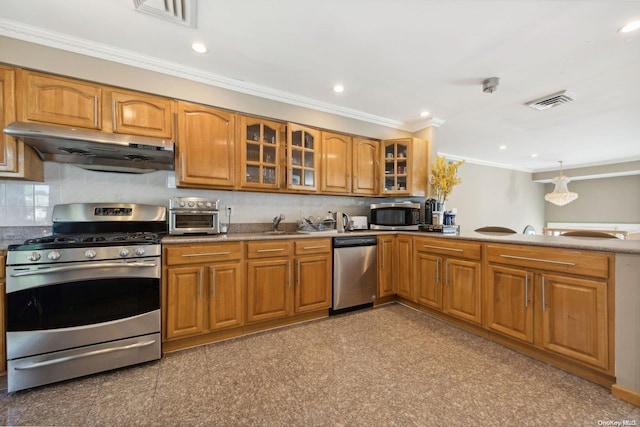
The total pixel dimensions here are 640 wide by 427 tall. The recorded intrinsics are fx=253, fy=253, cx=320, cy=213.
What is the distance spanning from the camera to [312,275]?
2.70m

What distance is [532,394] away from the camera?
1594mm

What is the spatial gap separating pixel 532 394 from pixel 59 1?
4021 millimetres

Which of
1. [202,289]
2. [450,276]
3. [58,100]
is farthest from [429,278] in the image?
[58,100]

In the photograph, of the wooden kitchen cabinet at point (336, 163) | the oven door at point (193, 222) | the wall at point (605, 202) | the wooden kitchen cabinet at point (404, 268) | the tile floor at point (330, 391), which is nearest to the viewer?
the tile floor at point (330, 391)

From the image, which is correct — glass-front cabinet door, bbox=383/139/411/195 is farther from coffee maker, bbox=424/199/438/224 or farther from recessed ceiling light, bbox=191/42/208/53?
recessed ceiling light, bbox=191/42/208/53

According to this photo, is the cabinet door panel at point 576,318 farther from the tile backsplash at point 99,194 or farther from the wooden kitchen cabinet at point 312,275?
the tile backsplash at point 99,194

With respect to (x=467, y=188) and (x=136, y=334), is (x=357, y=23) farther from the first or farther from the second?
(x=467, y=188)

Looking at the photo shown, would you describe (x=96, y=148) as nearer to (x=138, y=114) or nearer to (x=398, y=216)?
(x=138, y=114)

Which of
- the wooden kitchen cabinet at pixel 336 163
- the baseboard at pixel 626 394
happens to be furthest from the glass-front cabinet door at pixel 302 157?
the baseboard at pixel 626 394

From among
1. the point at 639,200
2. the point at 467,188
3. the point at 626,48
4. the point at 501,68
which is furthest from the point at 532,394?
the point at 639,200

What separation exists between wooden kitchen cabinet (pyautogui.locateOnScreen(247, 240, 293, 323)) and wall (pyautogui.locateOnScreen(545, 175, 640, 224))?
907 centimetres

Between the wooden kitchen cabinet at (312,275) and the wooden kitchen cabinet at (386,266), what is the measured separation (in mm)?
701

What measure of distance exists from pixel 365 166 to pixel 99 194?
9.73ft

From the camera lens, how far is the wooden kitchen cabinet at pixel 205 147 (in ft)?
7.89
